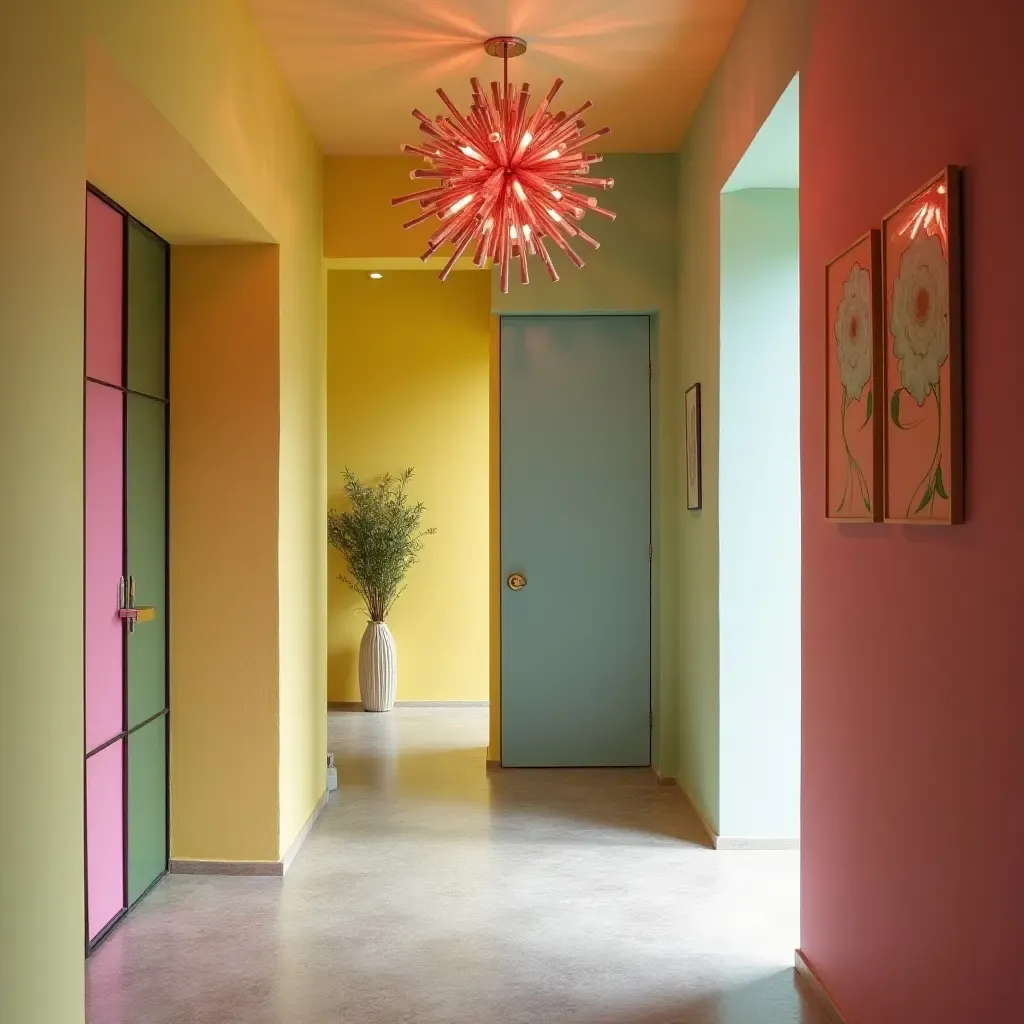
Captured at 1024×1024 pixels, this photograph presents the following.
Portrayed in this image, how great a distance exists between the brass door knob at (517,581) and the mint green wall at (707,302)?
0.82 m

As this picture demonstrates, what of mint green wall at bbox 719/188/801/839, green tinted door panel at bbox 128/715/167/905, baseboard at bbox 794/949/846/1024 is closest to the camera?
baseboard at bbox 794/949/846/1024

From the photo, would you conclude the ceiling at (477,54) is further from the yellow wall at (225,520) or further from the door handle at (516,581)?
the door handle at (516,581)

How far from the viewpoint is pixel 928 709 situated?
2117mm

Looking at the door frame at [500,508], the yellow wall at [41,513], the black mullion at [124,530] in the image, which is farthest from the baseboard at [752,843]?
the yellow wall at [41,513]

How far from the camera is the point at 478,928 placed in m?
3.46

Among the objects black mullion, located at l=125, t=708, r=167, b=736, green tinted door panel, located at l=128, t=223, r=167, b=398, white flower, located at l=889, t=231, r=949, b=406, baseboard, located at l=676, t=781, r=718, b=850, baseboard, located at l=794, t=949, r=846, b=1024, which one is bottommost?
baseboard, located at l=676, t=781, r=718, b=850

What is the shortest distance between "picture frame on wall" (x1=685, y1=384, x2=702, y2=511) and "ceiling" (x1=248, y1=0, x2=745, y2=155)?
122 cm

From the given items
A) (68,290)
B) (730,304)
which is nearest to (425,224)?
(730,304)

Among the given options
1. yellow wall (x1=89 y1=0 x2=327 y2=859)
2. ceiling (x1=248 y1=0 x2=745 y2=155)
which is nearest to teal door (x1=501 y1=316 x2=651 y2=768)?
yellow wall (x1=89 y1=0 x2=327 y2=859)

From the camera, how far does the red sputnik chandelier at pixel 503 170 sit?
11.5 feet

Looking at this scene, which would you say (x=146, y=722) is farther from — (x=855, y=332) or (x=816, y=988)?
(x=855, y=332)

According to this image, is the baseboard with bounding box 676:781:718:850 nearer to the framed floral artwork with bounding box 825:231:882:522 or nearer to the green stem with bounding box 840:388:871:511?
the framed floral artwork with bounding box 825:231:882:522

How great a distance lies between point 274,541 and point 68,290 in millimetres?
1896

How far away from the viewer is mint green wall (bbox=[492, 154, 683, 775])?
5.26 m
